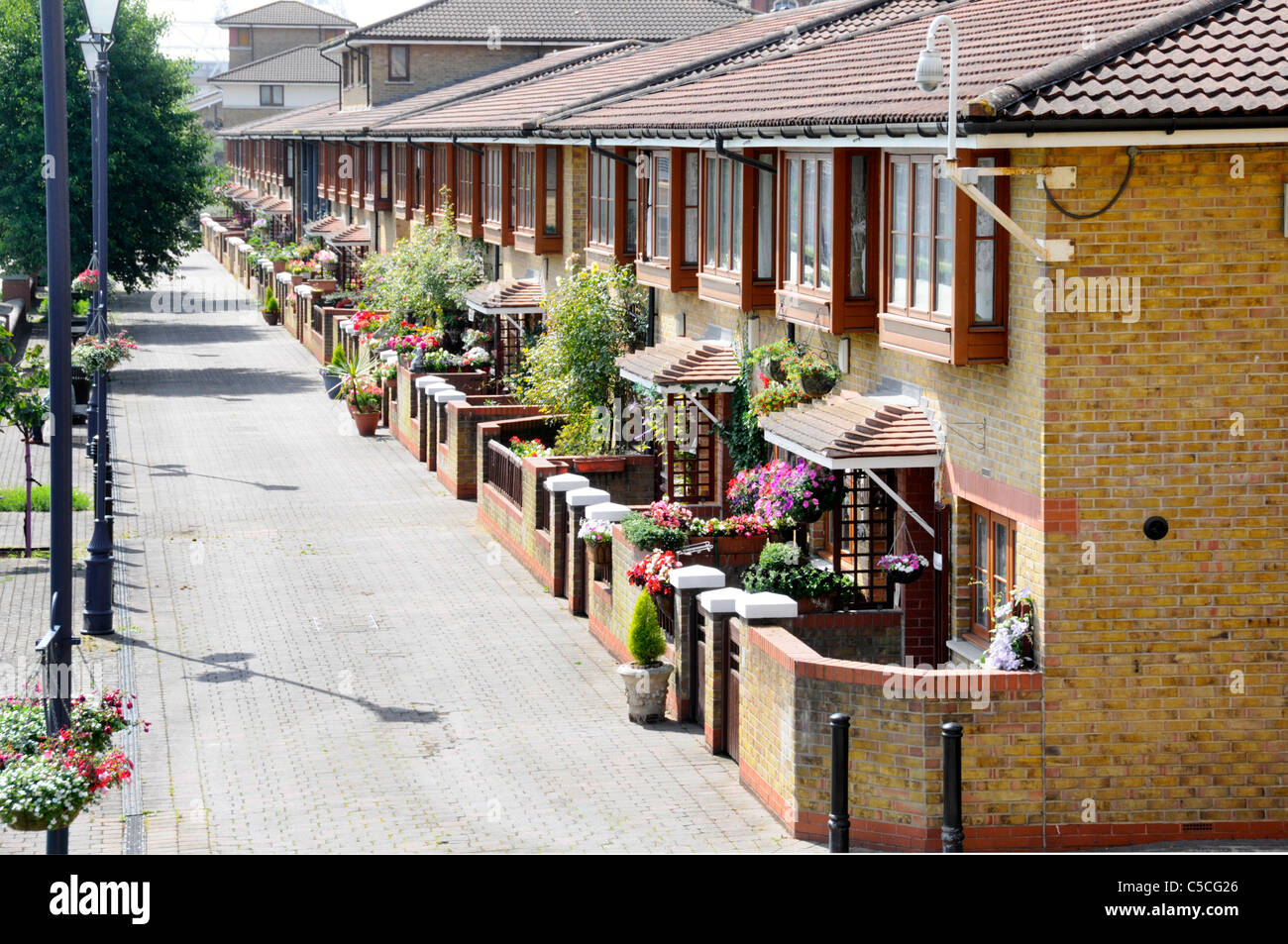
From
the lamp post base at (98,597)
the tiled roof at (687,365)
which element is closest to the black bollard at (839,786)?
the tiled roof at (687,365)

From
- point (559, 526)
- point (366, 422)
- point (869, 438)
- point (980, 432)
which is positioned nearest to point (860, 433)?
point (869, 438)

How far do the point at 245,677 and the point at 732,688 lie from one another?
18.0 feet

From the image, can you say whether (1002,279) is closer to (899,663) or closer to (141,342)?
(899,663)

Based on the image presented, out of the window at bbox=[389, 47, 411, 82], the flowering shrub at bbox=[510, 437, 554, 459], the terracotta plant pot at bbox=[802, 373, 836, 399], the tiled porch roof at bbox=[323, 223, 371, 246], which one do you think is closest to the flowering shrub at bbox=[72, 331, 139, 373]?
the flowering shrub at bbox=[510, 437, 554, 459]

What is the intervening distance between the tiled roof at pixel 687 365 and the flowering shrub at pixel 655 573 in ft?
12.8

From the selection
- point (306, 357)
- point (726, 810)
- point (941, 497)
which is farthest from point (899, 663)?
point (306, 357)

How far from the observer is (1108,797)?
13.1 meters

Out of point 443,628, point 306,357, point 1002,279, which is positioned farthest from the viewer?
point 306,357

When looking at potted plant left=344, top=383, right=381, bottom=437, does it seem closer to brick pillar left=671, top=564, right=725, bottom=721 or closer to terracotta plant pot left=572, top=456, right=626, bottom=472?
terracotta plant pot left=572, top=456, right=626, bottom=472

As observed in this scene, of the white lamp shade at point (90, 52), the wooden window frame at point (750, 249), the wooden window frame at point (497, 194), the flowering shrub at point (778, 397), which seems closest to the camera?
the flowering shrub at point (778, 397)

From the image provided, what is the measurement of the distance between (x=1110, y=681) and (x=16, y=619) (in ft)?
41.5

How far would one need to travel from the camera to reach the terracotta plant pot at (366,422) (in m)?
35.3

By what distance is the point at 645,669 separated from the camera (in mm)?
16312

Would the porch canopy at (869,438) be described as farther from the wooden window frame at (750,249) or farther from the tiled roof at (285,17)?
the tiled roof at (285,17)
